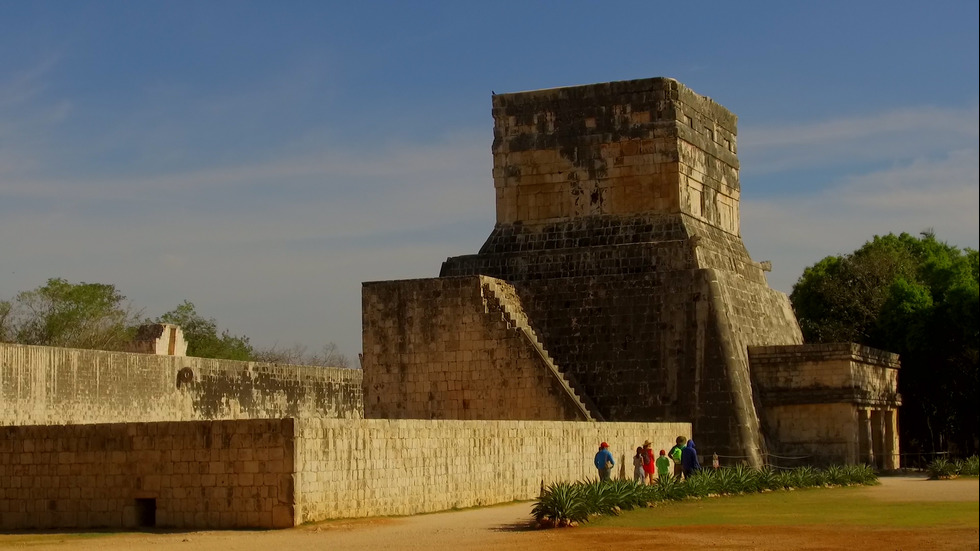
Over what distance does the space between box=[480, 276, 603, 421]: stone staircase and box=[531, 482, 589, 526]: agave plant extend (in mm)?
7792

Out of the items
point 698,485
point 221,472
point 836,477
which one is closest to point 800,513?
point 698,485

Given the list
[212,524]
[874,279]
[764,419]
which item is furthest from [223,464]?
[874,279]

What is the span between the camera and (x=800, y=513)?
Answer: 1597cm

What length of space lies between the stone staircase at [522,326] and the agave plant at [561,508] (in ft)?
25.6

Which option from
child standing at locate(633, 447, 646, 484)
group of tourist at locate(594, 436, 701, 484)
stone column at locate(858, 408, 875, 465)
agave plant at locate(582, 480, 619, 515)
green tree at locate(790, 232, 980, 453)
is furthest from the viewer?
green tree at locate(790, 232, 980, 453)

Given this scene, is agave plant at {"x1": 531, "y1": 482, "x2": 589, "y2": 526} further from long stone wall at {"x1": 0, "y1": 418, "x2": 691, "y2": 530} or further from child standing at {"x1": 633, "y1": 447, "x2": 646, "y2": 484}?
child standing at {"x1": 633, "y1": 447, "x2": 646, "y2": 484}

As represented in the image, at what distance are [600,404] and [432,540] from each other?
35.8 ft

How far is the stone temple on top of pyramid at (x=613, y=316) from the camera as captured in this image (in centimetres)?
2336

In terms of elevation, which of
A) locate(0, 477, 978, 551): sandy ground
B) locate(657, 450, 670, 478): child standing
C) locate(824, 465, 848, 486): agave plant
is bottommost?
locate(0, 477, 978, 551): sandy ground

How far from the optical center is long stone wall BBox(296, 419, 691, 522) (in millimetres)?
15016

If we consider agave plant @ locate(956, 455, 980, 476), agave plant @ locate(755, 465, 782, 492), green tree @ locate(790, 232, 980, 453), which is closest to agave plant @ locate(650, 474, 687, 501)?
agave plant @ locate(755, 465, 782, 492)

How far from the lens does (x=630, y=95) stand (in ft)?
82.9

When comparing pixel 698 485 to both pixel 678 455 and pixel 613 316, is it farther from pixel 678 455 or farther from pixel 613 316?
pixel 613 316

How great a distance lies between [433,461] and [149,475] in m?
3.44
